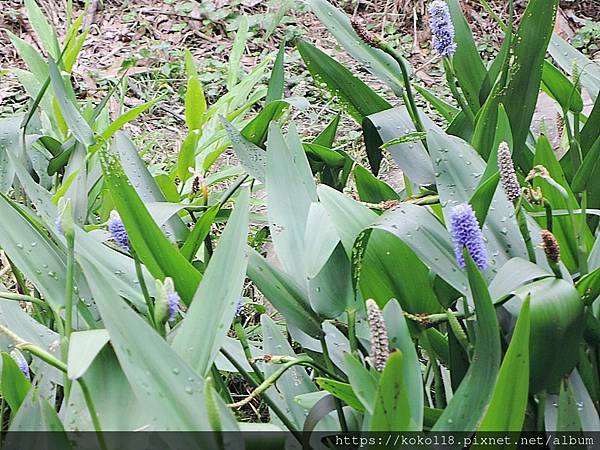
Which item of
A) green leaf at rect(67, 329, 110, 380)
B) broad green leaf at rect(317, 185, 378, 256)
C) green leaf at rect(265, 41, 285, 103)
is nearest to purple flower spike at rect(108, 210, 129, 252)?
green leaf at rect(67, 329, 110, 380)

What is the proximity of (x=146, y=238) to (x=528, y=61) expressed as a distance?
57 centimetres

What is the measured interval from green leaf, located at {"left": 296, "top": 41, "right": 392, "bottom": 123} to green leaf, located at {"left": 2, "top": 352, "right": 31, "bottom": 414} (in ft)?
2.21

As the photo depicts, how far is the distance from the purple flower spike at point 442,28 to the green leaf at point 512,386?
524 mm

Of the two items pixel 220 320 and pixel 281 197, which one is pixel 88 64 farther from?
pixel 220 320

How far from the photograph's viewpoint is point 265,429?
689 millimetres

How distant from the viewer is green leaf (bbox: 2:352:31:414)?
2.58 feet

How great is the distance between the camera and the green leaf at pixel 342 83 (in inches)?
50.0

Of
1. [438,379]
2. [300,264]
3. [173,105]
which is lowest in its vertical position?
[173,105]

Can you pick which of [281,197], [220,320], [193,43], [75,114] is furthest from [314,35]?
[220,320]

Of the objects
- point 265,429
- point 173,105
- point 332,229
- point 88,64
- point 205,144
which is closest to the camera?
point 265,429

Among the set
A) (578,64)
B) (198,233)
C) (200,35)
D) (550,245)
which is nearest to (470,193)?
(550,245)

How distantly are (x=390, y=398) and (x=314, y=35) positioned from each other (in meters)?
3.25

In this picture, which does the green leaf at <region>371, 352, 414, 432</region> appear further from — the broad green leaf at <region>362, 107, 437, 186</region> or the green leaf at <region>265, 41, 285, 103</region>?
the green leaf at <region>265, 41, 285, 103</region>

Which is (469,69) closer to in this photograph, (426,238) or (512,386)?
(426,238)
